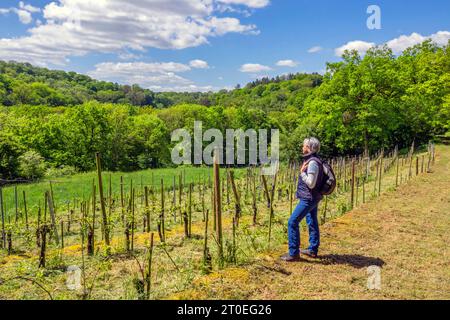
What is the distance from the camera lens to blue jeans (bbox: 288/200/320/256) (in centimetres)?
512

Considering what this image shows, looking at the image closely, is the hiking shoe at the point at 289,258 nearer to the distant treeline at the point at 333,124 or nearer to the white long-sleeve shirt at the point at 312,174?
the white long-sleeve shirt at the point at 312,174

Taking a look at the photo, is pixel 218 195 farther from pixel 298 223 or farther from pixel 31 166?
pixel 31 166

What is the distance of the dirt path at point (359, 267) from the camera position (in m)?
4.54

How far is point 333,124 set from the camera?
2984 centimetres

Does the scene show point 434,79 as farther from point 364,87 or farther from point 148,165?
point 148,165

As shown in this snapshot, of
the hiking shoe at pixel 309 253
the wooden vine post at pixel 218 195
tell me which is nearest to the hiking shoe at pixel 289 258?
the hiking shoe at pixel 309 253

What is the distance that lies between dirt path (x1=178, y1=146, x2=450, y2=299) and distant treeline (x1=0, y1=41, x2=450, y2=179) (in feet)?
70.4

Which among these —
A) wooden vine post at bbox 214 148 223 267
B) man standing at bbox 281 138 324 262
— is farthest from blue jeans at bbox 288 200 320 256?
wooden vine post at bbox 214 148 223 267

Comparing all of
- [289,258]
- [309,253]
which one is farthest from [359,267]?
[289,258]

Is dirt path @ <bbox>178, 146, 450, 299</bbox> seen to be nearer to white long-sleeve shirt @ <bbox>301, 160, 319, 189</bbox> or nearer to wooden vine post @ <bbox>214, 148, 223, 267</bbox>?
wooden vine post @ <bbox>214, 148, 223, 267</bbox>

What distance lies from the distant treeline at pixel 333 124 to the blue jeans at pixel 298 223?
2437cm
